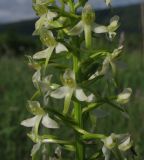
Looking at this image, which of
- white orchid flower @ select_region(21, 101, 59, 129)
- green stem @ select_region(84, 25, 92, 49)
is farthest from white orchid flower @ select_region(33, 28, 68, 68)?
white orchid flower @ select_region(21, 101, 59, 129)

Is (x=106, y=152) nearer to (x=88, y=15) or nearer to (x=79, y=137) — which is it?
(x=79, y=137)

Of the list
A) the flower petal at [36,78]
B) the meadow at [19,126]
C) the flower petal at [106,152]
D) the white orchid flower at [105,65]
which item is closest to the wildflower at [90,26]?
the white orchid flower at [105,65]

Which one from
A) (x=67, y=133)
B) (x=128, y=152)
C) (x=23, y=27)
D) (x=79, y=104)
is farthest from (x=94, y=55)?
(x=23, y=27)

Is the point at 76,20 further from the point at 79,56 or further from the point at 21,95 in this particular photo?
the point at 21,95

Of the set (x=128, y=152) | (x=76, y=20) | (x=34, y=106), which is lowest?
(x=128, y=152)

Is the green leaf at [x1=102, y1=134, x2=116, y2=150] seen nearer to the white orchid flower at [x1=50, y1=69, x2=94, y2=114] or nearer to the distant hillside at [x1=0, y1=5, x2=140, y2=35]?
the white orchid flower at [x1=50, y1=69, x2=94, y2=114]

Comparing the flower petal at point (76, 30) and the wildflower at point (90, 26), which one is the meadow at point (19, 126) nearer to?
the wildflower at point (90, 26)

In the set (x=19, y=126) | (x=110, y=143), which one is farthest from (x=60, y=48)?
(x=19, y=126)
